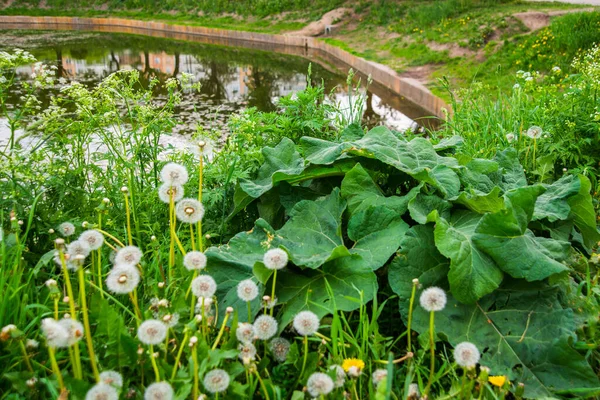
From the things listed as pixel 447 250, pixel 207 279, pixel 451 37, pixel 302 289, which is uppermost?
pixel 207 279

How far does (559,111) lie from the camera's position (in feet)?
11.6

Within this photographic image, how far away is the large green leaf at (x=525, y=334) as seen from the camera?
170 cm

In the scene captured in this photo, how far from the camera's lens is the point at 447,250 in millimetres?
1838

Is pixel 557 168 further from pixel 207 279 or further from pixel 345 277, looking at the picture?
pixel 207 279

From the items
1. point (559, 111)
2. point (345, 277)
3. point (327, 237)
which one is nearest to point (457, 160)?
point (327, 237)

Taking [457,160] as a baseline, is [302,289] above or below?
below

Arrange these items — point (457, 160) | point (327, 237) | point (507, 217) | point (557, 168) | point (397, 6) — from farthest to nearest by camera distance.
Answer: point (397, 6)
point (557, 168)
point (457, 160)
point (327, 237)
point (507, 217)

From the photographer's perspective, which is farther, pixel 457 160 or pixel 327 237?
pixel 457 160

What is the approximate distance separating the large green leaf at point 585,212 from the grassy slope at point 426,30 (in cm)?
339

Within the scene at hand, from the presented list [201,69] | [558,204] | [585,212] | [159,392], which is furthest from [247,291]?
[201,69]

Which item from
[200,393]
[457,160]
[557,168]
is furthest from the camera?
[557,168]

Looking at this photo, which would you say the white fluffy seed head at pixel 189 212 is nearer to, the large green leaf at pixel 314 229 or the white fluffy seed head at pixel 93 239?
the white fluffy seed head at pixel 93 239

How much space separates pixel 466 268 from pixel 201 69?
43.5 ft

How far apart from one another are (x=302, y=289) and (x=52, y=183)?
1392 mm
